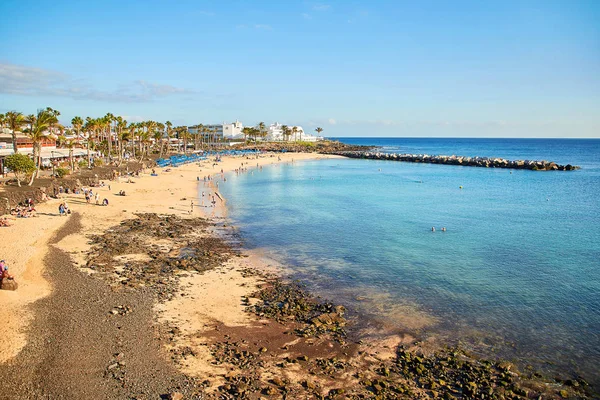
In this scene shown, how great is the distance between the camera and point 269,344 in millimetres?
15789

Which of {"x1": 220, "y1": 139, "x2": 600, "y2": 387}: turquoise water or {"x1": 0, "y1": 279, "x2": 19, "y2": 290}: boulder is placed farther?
{"x1": 0, "y1": 279, "x2": 19, "y2": 290}: boulder

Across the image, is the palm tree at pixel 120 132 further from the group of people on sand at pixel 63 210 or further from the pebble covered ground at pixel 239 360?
the pebble covered ground at pixel 239 360

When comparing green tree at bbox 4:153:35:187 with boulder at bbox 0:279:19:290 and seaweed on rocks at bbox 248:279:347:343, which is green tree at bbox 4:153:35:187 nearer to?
boulder at bbox 0:279:19:290

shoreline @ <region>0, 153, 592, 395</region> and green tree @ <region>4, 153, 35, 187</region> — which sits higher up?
green tree @ <region>4, 153, 35, 187</region>

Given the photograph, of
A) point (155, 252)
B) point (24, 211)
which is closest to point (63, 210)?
point (24, 211)

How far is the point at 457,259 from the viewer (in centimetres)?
2794

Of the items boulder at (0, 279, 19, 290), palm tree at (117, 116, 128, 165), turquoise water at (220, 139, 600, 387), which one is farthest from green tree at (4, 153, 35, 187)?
palm tree at (117, 116, 128, 165)

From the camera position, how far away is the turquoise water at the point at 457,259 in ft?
58.2

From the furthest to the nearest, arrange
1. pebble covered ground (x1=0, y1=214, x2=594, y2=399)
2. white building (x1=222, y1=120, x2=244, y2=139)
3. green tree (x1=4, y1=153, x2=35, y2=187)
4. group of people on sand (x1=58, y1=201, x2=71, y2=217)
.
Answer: white building (x1=222, y1=120, x2=244, y2=139) → green tree (x1=4, y1=153, x2=35, y2=187) → group of people on sand (x1=58, y1=201, x2=71, y2=217) → pebble covered ground (x1=0, y1=214, x2=594, y2=399)

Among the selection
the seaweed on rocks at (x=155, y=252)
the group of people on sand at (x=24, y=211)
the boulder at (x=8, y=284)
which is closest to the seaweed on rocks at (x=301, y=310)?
the seaweed on rocks at (x=155, y=252)

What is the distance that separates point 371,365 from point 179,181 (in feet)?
183

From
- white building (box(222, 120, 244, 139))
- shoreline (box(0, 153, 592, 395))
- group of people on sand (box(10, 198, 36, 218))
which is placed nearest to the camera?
shoreline (box(0, 153, 592, 395))

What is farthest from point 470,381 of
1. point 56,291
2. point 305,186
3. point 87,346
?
point 305,186

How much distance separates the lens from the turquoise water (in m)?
17.7
